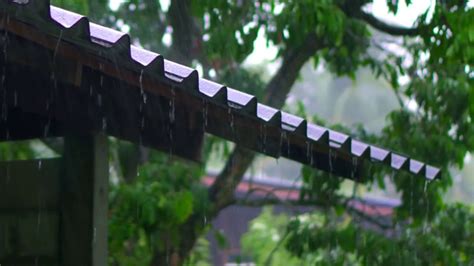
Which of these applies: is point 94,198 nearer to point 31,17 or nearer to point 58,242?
point 58,242

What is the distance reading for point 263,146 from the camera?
5766 mm

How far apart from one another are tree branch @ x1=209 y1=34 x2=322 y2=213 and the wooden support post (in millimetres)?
4007

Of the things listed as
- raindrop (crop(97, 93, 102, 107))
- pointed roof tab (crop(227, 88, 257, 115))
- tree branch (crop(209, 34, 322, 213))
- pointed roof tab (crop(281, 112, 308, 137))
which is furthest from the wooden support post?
tree branch (crop(209, 34, 322, 213))

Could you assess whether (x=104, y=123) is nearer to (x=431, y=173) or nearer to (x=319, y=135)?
(x=319, y=135)

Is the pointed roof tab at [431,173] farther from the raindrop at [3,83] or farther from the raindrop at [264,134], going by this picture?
the raindrop at [3,83]

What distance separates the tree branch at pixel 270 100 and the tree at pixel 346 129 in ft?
0.04

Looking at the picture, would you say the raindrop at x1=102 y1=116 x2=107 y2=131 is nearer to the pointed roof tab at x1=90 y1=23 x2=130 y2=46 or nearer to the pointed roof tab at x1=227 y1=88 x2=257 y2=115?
the pointed roof tab at x1=227 y1=88 x2=257 y2=115

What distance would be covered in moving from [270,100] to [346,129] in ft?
2.45

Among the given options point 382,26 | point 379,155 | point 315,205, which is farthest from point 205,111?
point 382,26

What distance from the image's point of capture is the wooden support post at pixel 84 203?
5.64 m

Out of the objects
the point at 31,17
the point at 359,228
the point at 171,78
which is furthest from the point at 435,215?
the point at 31,17

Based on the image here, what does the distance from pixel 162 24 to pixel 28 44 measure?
312 inches

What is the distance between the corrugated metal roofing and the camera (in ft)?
12.6

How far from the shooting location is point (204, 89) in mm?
4480
